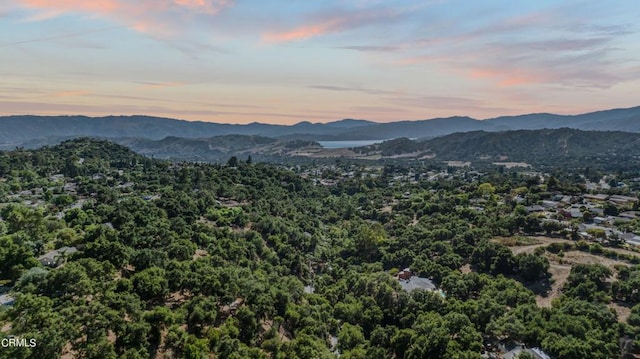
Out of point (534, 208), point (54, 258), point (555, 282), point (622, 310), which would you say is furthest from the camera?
point (534, 208)

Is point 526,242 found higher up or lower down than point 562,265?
higher up

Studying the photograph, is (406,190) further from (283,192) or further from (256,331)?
(256,331)

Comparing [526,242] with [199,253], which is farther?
[526,242]

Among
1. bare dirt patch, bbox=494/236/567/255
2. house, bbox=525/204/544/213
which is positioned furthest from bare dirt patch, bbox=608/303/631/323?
house, bbox=525/204/544/213

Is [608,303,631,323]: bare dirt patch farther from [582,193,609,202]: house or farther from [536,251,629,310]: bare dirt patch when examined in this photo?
[582,193,609,202]: house

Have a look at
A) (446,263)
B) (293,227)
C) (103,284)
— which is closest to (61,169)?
(293,227)

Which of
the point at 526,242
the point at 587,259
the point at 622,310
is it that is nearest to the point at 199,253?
the point at 622,310

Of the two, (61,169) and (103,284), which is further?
(61,169)

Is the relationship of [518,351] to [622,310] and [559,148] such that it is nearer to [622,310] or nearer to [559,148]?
[622,310]
